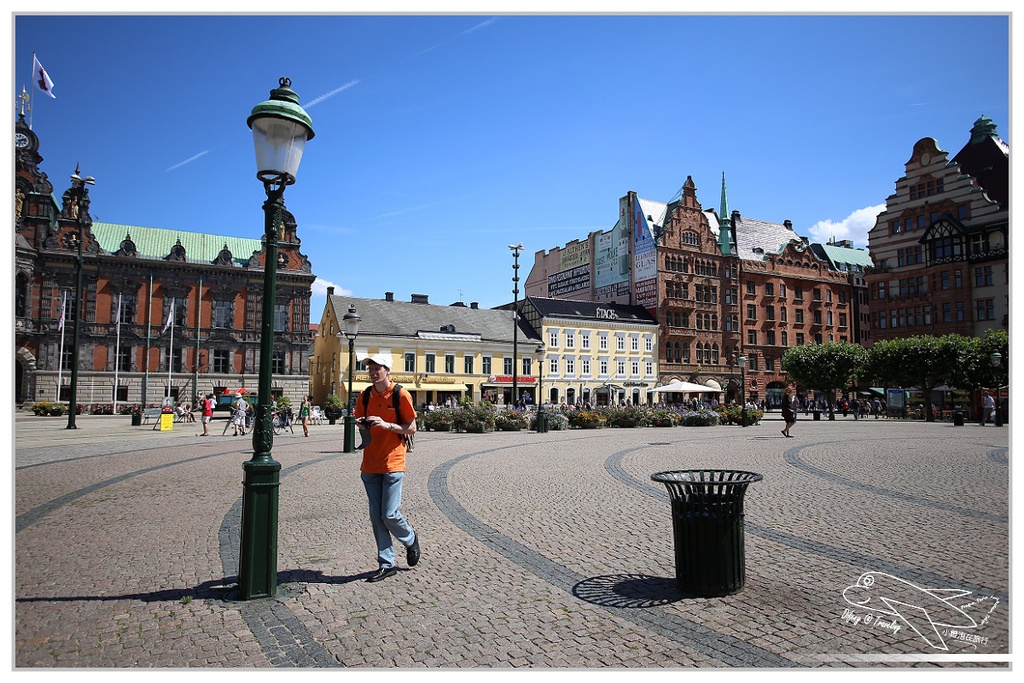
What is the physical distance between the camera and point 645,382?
57.0 meters

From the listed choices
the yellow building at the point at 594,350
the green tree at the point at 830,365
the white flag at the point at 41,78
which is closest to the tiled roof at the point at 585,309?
the yellow building at the point at 594,350

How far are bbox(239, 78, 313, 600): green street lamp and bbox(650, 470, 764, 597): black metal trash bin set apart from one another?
9.96 feet

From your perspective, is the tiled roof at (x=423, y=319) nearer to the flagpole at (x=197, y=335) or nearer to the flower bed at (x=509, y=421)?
the flagpole at (x=197, y=335)

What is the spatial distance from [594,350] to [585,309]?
13.2 feet

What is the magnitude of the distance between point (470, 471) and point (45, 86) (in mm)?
8668

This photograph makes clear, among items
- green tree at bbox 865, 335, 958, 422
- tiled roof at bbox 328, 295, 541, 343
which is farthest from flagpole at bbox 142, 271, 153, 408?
green tree at bbox 865, 335, 958, 422

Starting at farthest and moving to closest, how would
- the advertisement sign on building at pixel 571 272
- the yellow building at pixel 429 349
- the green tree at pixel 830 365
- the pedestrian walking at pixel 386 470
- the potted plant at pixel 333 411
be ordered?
the advertisement sign on building at pixel 571 272
the yellow building at pixel 429 349
the green tree at pixel 830 365
the potted plant at pixel 333 411
the pedestrian walking at pixel 386 470

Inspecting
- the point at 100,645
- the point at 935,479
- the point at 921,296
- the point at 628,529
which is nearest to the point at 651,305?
the point at 921,296

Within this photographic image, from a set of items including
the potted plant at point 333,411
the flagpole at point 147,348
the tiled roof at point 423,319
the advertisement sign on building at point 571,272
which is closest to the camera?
the potted plant at point 333,411

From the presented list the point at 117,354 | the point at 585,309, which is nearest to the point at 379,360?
the point at 117,354

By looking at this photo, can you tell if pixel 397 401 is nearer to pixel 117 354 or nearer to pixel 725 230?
pixel 117 354

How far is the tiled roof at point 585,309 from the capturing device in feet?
181

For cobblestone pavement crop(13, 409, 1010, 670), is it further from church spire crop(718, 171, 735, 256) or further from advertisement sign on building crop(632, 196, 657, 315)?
church spire crop(718, 171, 735, 256)
